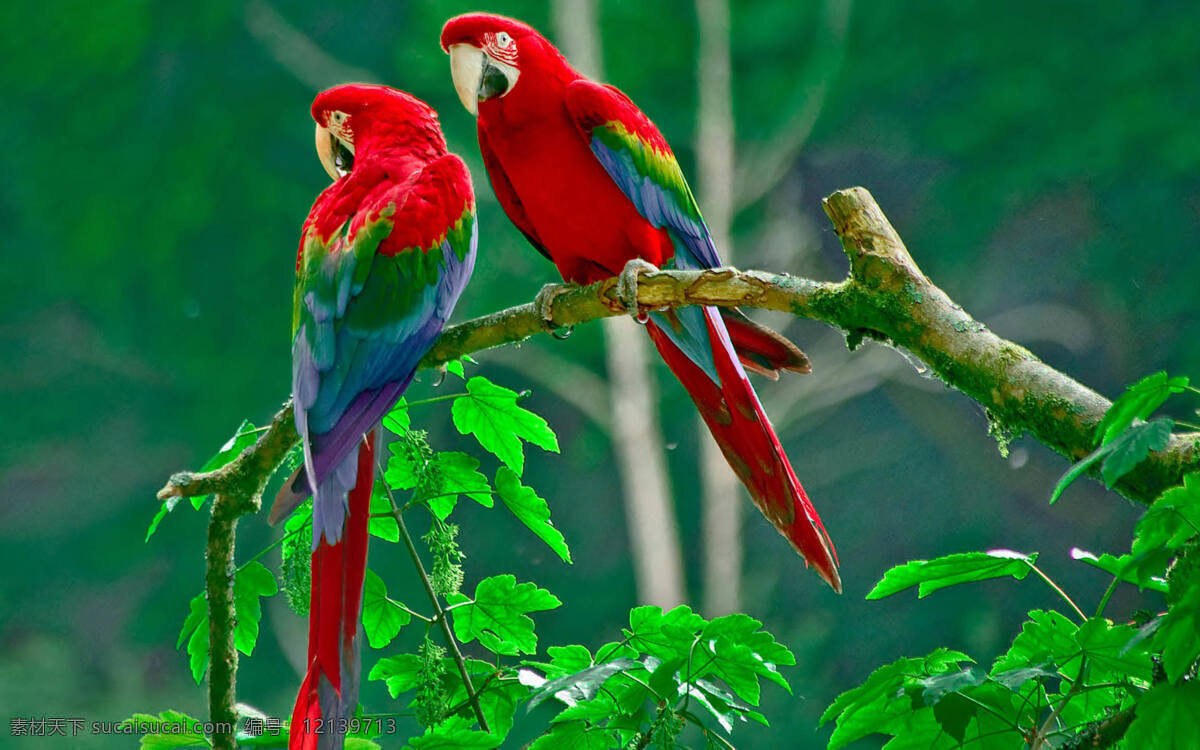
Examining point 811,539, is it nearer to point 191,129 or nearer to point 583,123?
point 583,123

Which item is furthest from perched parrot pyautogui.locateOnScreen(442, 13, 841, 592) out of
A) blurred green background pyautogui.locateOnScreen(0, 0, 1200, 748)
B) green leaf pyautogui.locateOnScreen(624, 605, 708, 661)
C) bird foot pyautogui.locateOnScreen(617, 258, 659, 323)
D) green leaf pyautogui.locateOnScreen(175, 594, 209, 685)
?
blurred green background pyautogui.locateOnScreen(0, 0, 1200, 748)

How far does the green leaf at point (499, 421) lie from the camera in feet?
3.20

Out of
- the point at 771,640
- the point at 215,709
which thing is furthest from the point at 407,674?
the point at 771,640

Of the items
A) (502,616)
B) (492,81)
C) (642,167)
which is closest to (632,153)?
(642,167)

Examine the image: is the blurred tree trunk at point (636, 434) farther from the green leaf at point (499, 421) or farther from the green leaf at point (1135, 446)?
the green leaf at point (1135, 446)

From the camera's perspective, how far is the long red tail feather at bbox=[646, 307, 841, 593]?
93 centimetres

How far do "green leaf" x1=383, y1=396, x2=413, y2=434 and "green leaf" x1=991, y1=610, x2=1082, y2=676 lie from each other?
0.57 m

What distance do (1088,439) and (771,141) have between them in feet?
10.7

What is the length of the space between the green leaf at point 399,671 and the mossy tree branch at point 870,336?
136 mm

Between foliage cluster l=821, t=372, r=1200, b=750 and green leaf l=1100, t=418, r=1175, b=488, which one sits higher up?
green leaf l=1100, t=418, r=1175, b=488

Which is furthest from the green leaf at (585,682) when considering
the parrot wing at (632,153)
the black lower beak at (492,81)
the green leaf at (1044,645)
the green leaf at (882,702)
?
the black lower beak at (492,81)

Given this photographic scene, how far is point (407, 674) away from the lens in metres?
0.96

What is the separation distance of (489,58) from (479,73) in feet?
0.06

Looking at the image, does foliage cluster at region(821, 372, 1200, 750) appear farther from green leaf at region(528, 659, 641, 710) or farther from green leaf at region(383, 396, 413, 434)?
green leaf at region(383, 396, 413, 434)
